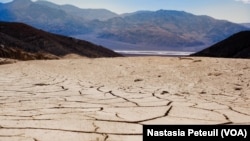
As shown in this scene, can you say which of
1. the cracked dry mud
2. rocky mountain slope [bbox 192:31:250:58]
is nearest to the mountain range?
rocky mountain slope [bbox 192:31:250:58]

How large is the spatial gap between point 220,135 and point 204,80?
4213 mm

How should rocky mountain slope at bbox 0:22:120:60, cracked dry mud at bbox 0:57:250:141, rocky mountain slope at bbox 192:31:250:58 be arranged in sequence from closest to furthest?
1. cracked dry mud at bbox 0:57:250:141
2. rocky mountain slope at bbox 0:22:120:60
3. rocky mountain slope at bbox 192:31:250:58

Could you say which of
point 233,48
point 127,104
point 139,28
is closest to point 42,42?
point 233,48

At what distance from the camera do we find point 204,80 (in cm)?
658

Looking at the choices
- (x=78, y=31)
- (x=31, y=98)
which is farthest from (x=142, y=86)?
(x=78, y=31)

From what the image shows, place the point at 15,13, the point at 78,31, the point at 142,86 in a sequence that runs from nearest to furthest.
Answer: the point at 142,86 < the point at 78,31 < the point at 15,13

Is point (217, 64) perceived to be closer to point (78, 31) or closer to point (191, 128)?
point (191, 128)

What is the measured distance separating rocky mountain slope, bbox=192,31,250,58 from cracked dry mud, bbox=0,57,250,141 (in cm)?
1853

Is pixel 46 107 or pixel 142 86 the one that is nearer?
pixel 46 107

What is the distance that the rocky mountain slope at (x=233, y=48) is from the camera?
26.0m

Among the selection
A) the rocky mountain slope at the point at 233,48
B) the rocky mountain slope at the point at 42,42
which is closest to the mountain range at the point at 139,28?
the rocky mountain slope at the point at 233,48

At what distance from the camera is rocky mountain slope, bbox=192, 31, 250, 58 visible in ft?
85.3

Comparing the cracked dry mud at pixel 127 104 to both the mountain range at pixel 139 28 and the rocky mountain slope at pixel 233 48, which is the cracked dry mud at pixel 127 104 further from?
the mountain range at pixel 139 28

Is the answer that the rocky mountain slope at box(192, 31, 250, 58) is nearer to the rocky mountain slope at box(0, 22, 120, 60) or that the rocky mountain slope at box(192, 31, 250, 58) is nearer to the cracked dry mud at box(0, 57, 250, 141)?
the rocky mountain slope at box(0, 22, 120, 60)
